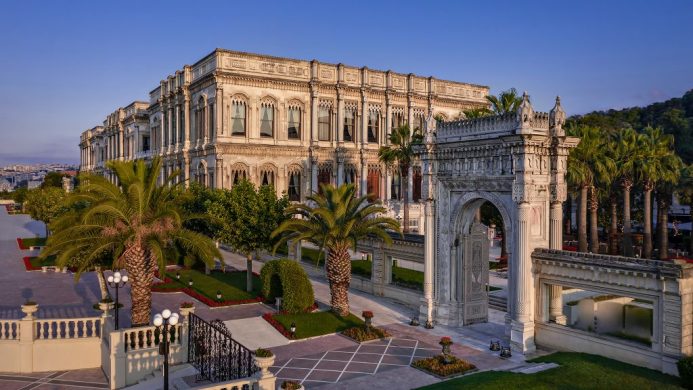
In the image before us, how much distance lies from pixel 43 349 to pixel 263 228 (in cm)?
1267

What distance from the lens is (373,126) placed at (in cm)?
5072

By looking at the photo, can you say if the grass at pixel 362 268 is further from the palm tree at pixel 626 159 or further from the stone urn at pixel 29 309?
the palm tree at pixel 626 159

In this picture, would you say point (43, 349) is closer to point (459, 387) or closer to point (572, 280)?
point (459, 387)

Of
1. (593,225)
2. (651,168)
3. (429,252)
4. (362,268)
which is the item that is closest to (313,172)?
(362,268)

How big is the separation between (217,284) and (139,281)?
39.9ft

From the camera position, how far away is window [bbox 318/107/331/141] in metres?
47.6

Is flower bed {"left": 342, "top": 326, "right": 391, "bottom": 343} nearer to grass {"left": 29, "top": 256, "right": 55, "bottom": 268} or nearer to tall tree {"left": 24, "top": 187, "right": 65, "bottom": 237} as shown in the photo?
grass {"left": 29, "top": 256, "right": 55, "bottom": 268}

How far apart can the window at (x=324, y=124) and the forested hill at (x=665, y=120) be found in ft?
69.8

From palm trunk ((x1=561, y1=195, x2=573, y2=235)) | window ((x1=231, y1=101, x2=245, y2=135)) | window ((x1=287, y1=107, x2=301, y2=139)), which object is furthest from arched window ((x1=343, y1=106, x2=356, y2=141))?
palm trunk ((x1=561, y1=195, x2=573, y2=235))

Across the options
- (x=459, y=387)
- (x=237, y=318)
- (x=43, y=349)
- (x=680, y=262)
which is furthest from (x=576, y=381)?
(x=43, y=349)

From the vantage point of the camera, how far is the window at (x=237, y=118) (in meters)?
43.2

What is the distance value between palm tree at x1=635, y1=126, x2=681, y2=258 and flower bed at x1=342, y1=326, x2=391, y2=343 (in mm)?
25701

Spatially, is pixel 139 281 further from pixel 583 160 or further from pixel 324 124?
pixel 324 124

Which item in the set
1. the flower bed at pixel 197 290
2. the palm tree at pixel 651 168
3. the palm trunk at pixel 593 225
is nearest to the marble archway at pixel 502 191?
the flower bed at pixel 197 290
